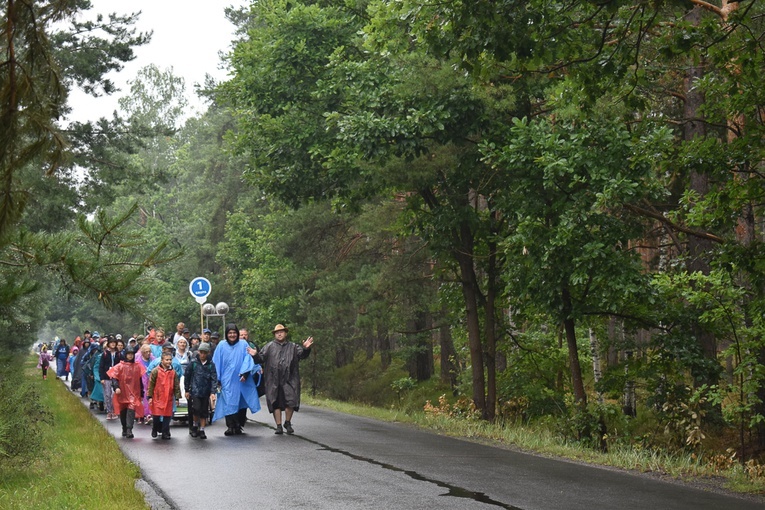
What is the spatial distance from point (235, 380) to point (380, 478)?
701 centimetres

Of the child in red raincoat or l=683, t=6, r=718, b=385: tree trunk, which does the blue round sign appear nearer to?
the child in red raincoat

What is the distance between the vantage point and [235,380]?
58.0ft

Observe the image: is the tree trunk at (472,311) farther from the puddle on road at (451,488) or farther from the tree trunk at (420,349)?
the tree trunk at (420,349)

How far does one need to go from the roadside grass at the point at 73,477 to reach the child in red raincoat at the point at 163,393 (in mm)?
878

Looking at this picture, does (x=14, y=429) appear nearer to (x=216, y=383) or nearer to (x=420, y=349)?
(x=216, y=383)

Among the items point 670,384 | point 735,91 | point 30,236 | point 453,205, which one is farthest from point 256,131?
point 30,236

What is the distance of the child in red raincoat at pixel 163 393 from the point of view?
55.0 ft

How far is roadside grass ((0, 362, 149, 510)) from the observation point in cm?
970

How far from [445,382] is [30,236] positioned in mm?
26283

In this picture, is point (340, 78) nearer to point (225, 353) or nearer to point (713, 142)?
point (225, 353)

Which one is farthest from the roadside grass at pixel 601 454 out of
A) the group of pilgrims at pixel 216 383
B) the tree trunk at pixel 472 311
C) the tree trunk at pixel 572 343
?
the group of pilgrims at pixel 216 383

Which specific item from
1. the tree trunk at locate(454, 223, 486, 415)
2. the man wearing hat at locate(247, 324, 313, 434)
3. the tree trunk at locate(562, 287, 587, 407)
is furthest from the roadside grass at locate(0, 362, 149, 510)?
the tree trunk at locate(454, 223, 486, 415)

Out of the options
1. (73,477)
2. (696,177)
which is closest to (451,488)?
(73,477)

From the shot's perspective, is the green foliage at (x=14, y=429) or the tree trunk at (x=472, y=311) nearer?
the green foliage at (x=14, y=429)
